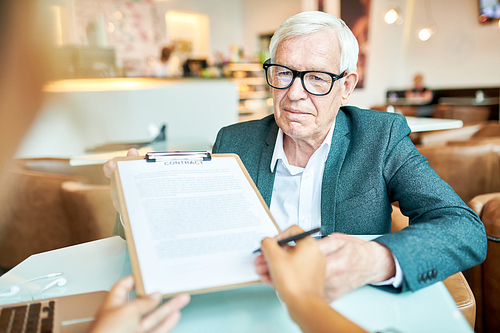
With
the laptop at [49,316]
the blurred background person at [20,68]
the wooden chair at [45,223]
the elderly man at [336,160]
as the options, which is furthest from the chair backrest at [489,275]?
the wooden chair at [45,223]

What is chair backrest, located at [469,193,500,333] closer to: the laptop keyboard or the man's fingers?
the man's fingers

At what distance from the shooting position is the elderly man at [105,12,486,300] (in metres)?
0.94

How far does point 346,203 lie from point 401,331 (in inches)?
22.5

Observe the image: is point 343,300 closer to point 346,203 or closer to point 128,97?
point 346,203

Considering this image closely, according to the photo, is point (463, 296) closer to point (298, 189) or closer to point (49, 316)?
point (298, 189)

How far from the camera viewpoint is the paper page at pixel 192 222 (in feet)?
2.03

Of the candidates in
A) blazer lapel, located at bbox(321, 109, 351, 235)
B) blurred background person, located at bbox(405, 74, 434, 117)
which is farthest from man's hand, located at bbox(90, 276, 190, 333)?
blurred background person, located at bbox(405, 74, 434, 117)

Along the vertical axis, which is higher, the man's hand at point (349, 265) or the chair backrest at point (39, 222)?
the man's hand at point (349, 265)

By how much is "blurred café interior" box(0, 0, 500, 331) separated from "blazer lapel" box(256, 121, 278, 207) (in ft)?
2.13

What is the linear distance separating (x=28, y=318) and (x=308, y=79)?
99cm

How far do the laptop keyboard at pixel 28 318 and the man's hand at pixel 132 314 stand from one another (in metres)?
0.15

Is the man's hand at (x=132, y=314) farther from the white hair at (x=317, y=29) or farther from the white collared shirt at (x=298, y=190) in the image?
the white hair at (x=317, y=29)

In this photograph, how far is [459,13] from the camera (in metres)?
7.27

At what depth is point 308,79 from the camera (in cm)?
119
